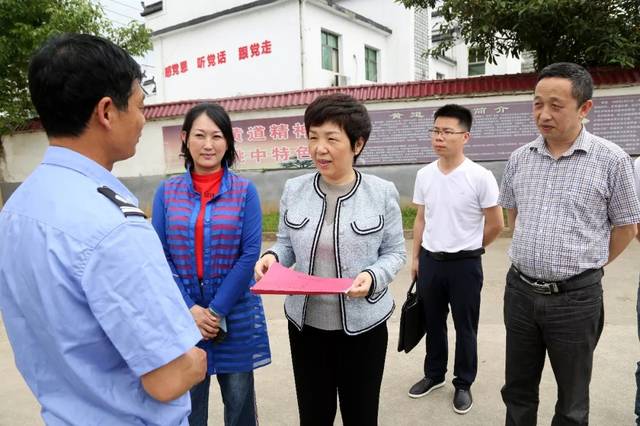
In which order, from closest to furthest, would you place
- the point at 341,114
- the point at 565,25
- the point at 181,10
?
the point at 341,114, the point at 565,25, the point at 181,10

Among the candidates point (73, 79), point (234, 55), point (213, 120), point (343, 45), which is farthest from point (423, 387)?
point (234, 55)

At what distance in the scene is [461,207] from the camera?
266 cm

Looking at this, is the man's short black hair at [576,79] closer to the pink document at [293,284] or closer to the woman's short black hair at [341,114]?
the woman's short black hair at [341,114]

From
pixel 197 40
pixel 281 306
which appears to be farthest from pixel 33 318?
pixel 197 40

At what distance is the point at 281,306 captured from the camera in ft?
14.3

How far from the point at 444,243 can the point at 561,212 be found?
0.87 metres

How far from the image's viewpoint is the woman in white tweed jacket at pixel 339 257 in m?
1.70

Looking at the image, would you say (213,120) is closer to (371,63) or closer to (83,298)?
(83,298)

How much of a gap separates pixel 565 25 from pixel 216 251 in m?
6.70

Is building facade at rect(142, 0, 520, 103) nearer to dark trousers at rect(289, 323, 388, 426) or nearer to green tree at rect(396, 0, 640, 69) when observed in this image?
green tree at rect(396, 0, 640, 69)

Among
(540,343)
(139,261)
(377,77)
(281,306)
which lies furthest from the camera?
(377,77)

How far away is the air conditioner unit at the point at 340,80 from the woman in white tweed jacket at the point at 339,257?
438 inches

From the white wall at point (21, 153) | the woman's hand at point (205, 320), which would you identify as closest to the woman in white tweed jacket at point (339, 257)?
the woman's hand at point (205, 320)

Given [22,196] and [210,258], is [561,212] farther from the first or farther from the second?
[22,196]
